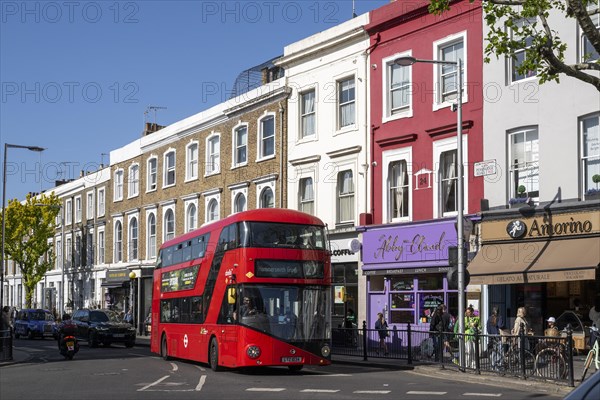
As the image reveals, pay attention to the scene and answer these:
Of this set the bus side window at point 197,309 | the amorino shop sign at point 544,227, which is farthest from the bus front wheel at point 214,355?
the amorino shop sign at point 544,227

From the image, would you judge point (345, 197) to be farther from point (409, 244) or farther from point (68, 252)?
point (68, 252)

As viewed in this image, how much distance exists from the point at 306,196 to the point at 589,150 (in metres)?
13.8

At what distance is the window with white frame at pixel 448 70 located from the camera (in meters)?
29.2

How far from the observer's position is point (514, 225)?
26125 millimetres

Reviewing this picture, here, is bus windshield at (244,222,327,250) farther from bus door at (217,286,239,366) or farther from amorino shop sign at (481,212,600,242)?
amorino shop sign at (481,212,600,242)

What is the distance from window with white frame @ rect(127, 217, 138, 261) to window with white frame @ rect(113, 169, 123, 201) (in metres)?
2.74

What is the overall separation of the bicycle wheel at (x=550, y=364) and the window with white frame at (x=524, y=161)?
310 inches

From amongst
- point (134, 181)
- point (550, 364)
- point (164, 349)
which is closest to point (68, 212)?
point (134, 181)

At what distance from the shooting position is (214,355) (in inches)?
931

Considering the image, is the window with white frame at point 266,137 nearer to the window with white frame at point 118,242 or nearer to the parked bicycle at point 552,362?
the window with white frame at point 118,242

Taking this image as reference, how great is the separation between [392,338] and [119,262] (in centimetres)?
3113

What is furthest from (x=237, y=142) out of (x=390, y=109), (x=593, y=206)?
(x=593, y=206)

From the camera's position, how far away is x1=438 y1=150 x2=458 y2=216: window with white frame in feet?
94.6

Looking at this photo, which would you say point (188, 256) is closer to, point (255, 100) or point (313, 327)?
point (313, 327)
